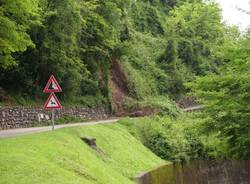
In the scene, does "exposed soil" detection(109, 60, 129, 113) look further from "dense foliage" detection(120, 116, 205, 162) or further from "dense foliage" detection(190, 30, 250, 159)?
"dense foliage" detection(190, 30, 250, 159)

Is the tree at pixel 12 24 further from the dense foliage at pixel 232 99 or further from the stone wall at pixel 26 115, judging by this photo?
the dense foliage at pixel 232 99

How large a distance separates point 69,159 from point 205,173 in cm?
1804

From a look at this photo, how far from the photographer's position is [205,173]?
106 ft

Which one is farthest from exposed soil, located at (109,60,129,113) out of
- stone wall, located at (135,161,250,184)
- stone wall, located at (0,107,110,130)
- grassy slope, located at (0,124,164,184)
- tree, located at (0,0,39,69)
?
tree, located at (0,0,39,69)

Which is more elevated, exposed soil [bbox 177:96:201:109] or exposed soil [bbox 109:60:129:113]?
exposed soil [bbox 109:60:129:113]

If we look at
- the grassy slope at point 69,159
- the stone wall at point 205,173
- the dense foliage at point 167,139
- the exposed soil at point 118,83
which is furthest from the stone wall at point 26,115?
the stone wall at point 205,173

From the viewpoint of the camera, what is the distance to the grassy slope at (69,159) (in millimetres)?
12703

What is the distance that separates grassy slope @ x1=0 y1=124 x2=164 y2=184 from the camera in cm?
1270

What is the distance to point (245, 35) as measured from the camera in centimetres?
1927

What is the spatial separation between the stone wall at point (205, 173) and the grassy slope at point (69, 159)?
1104 mm

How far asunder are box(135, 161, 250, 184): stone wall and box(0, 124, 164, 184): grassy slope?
43.5 inches

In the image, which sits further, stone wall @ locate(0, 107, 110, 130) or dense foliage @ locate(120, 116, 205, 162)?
dense foliage @ locate(120, 116, 205, 162)

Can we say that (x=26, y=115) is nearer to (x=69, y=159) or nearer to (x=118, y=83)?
(x=69, y=159)

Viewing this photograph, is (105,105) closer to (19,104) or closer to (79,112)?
(79,112)
